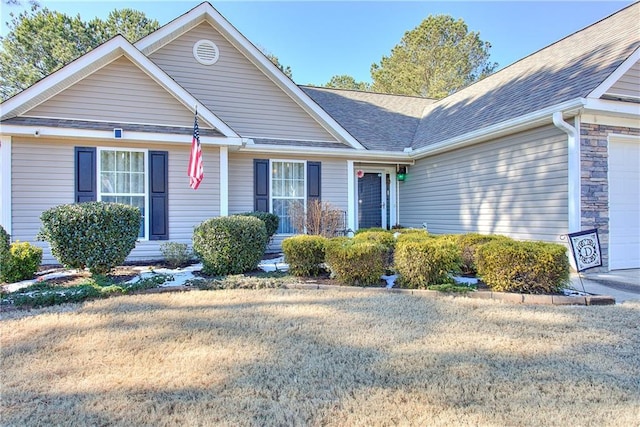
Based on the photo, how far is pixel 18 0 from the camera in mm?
5965

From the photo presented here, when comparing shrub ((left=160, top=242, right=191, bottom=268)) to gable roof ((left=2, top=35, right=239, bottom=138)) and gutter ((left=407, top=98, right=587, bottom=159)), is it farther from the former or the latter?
gutter ((left=407, top=98, right=587, bottom=159))

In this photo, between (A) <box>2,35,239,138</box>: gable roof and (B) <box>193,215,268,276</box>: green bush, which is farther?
(A) <box>2,35,239,138</box>: gable roof

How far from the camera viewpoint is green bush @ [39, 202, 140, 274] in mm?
5535

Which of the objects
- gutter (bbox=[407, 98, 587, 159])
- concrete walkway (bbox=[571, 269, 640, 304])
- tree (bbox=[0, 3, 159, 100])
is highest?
tree (bbox=[0, 3, 159, 100])

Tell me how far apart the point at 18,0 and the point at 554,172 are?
31.5 feet

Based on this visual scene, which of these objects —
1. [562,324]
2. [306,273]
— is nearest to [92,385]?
[306,273]

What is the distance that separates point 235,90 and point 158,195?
339 centimetres

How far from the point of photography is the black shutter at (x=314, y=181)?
32.3 ft

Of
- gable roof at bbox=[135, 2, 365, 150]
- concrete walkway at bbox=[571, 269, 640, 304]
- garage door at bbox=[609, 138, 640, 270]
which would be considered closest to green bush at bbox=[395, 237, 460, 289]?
concrete walkway at bbox=[571, 269, 640, 304]

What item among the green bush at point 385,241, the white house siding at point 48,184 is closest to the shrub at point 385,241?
the green bush at point 385,241

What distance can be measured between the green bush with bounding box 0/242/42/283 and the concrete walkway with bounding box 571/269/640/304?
8360 mm

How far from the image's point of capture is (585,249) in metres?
5.39

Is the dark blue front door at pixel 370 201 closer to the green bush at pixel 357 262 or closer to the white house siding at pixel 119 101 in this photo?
the white house siding at pixel 119 101

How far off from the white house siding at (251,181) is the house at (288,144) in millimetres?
28
